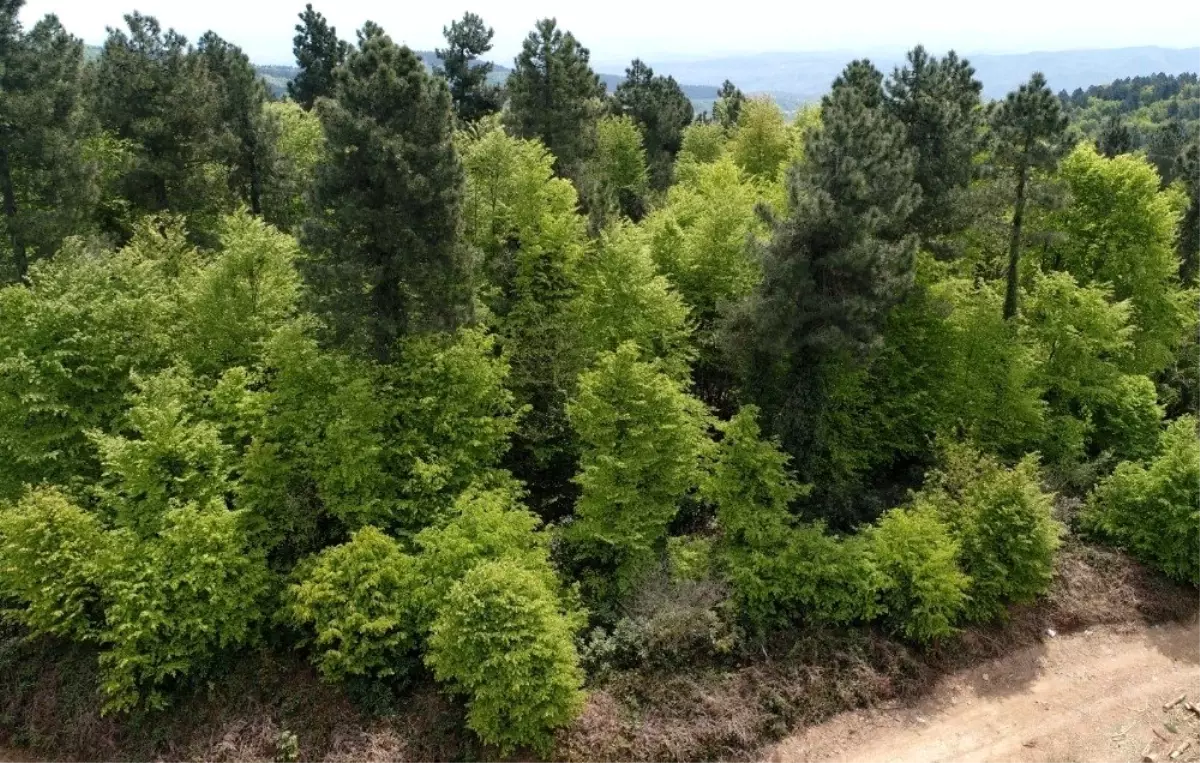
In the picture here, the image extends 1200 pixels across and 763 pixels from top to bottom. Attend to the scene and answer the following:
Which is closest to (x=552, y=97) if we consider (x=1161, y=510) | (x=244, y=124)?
(x=244, y=124)

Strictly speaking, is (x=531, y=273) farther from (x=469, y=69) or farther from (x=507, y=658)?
(x=469, y=69)

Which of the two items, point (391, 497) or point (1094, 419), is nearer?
point (391, 497)

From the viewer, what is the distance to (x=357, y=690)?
20609mm

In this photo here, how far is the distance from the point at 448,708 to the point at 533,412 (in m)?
10.3

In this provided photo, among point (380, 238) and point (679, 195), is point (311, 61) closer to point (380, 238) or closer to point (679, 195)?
point (679, 195)

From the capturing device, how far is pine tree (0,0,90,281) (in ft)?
94.9

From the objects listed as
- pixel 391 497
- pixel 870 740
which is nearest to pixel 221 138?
pixel 391 497

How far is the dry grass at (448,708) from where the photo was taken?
1945 centimetres

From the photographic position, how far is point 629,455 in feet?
74.0

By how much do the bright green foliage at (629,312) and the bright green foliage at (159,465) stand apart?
11845 mm

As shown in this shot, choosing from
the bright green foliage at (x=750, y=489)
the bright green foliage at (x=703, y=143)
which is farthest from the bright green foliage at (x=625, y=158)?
the bright green foliage at (x=750, y=489)

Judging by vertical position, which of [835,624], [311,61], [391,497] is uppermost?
[311,61]

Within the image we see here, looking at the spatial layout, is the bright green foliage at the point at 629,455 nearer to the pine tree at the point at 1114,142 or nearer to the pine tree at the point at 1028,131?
the pine tree at the point at 1028,131

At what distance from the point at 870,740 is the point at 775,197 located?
22023 millimetres
